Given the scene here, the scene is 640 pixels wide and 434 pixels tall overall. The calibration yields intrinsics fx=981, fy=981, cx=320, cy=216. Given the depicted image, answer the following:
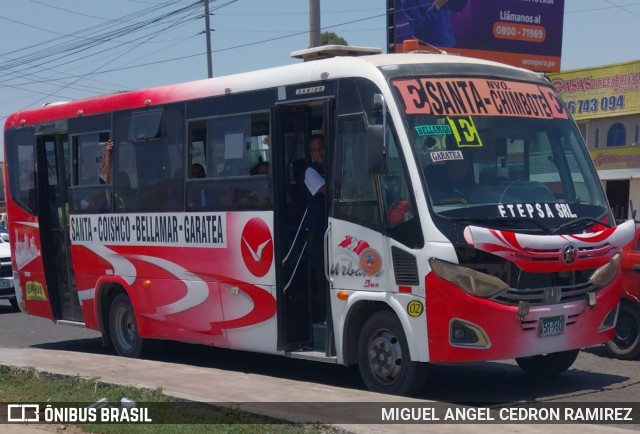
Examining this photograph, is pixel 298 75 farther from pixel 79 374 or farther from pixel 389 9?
pixel 389 9

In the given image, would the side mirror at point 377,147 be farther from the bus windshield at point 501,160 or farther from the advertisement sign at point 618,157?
the advertisement sign at point 618,157

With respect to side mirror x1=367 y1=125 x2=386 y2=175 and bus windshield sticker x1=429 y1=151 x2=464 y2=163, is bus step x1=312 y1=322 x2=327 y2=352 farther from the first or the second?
bus windshield sticker x1=429 y1=151 x2=464 y2=163

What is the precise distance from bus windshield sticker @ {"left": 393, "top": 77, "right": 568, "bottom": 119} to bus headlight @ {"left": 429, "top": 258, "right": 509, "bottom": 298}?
1.54 meters

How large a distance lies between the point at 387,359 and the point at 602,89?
26423 millimetres

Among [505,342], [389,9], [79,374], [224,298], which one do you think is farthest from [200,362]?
[389,9]

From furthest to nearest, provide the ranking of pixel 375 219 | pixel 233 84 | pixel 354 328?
pixel 233 84 < pixel 354 328 < pixel 375 219

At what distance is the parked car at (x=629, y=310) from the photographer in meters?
11.6

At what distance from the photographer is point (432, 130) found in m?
9.27

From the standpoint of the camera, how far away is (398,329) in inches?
364

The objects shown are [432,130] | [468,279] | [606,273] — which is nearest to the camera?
[468,279]

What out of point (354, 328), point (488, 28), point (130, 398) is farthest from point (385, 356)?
point (488, 28)

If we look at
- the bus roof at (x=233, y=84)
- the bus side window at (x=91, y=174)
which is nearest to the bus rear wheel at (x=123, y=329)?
the bus side window at (x=91, y=174)

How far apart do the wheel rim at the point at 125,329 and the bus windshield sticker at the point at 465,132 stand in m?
5.91

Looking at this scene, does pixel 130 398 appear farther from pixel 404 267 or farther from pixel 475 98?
pixel 475 98
